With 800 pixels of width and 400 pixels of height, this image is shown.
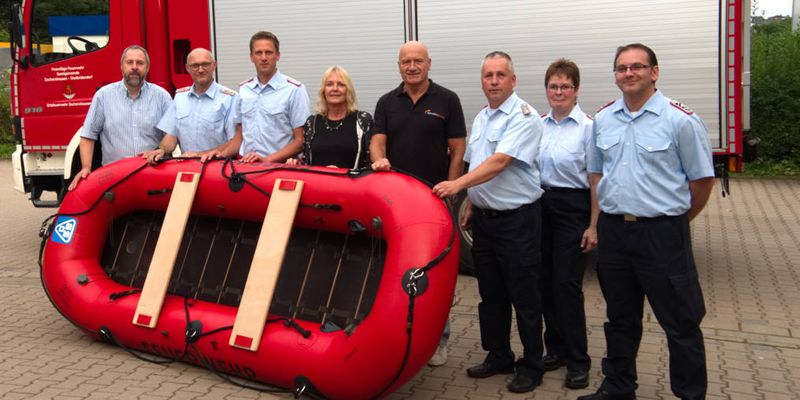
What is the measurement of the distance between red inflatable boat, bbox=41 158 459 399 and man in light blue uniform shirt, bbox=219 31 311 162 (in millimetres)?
422

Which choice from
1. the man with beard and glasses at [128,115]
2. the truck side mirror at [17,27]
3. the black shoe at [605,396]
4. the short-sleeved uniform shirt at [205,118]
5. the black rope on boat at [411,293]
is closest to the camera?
the black rope on boat at [411,293]

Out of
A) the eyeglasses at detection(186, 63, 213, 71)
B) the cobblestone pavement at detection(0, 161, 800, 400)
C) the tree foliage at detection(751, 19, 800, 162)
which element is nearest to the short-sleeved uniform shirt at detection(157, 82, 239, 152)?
the eyeglasses at detection(186, 63, 213, 71)

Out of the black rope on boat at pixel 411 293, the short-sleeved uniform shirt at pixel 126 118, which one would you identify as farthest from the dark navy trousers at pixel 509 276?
the short-sleeved uniform shirt at pixel 126 118

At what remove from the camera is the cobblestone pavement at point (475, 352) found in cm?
455

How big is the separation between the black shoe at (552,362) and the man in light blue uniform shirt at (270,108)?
6.49ft

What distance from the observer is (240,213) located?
5004 millimetres

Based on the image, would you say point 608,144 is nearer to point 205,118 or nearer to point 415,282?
point 415,282

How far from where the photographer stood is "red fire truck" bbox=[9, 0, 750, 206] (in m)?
6.54

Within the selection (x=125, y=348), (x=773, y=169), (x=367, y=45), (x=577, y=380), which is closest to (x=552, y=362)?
(x=577, y=380)

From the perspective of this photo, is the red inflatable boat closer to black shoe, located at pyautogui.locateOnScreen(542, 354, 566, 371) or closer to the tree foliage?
black shoe, located at pyautogui.locateOnScreen(542, 354, 566, 371)

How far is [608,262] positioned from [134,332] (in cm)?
279

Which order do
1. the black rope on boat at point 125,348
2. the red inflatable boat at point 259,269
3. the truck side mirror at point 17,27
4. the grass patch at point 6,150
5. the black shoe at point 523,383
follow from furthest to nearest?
the grass patch at point 6,150 < the truck side mirror at point 17,27 < the black rope on boat at point 125,348 < the black shoe at point 523,383 < the red inflatable boat at point 259,269

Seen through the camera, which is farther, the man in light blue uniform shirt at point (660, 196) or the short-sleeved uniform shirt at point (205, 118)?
the short-sleeved uniform shirt at point (205, 118)

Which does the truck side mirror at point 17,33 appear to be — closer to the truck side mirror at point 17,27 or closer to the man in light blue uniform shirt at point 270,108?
the truck side mirror at point 17,27
